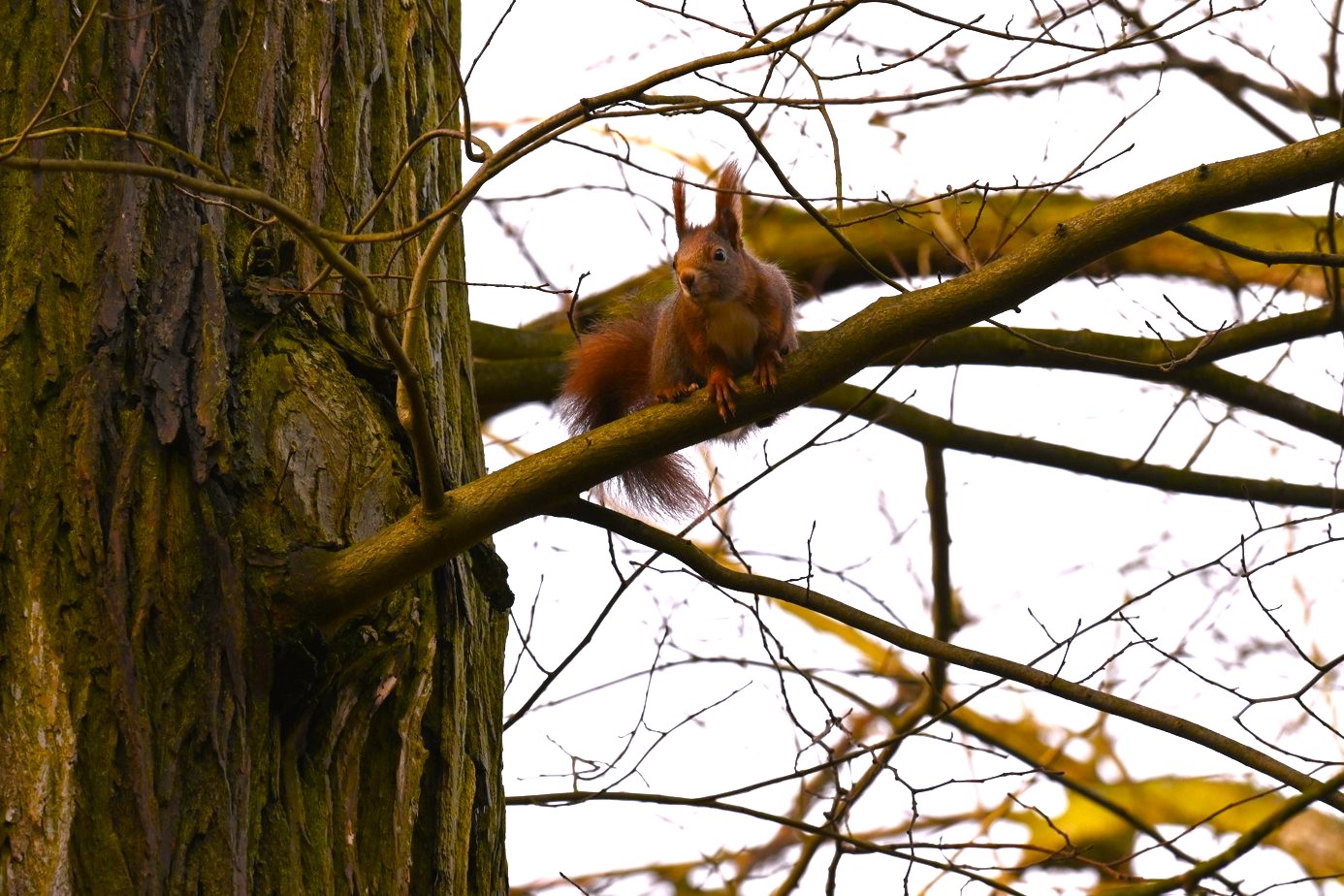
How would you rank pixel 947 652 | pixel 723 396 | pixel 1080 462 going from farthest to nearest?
pixel 1080 462 → pixel 947 652 → pixel 723 396

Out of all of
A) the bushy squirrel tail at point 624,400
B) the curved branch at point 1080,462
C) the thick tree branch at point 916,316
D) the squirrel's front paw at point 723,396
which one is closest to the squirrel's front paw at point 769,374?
the squirrel's front paw at point 723,396

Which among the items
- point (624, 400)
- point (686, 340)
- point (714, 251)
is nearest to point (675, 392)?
point (686, 340)

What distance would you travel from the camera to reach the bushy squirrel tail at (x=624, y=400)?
346 cm

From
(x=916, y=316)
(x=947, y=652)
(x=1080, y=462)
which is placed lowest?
(x=947, y=652)

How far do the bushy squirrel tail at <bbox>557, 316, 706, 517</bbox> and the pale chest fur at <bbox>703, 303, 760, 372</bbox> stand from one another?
1.25 feet

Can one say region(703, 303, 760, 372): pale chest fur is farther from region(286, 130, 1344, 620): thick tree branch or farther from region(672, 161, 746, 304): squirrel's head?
region(286, 130, 1344, 620): thick tree branch

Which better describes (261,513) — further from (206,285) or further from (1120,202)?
(1120,202)

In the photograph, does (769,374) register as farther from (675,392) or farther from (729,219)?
(729,219)

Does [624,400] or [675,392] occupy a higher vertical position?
[624,400]

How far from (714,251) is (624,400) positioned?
21.7 inches

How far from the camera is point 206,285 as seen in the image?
1877 mm

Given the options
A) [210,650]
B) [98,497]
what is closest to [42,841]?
[210,650]

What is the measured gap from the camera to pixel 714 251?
3.19 metres

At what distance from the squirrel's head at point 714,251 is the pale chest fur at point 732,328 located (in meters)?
0.03
